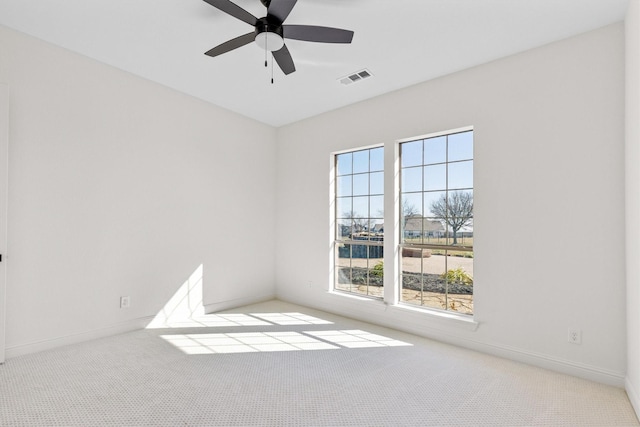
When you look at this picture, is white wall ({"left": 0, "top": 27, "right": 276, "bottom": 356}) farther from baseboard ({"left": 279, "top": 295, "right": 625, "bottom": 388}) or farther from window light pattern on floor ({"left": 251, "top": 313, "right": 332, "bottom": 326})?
baseboard ({"left": 279, "top": 295, "right": 625, "bottom": 388})

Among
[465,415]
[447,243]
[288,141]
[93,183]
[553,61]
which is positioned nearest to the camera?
[465,415]

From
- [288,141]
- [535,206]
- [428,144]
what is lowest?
[535,206]

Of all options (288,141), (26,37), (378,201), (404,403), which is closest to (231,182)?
(288,141)

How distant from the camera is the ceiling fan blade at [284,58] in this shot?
258 centimetres

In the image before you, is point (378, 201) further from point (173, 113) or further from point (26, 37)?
point (26, 37)

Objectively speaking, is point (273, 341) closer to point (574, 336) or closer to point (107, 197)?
point (107, 197)

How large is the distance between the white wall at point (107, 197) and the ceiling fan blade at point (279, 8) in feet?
7.61

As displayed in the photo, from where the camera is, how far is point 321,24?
274 cm

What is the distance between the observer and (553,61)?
291 cm

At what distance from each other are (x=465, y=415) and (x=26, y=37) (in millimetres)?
4664

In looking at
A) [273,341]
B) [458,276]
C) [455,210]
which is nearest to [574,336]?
[458,276]

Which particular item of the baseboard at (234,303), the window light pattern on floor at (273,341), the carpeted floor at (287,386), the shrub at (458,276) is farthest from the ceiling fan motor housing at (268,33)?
the baseboard at (234,303)

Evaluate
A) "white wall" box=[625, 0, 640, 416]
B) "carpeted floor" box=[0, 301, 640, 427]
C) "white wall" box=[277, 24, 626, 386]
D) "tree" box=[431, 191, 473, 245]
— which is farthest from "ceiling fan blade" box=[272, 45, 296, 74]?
"carpeted floor" box=[0, 301, 640, 427]

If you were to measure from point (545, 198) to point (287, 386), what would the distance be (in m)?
2.67
